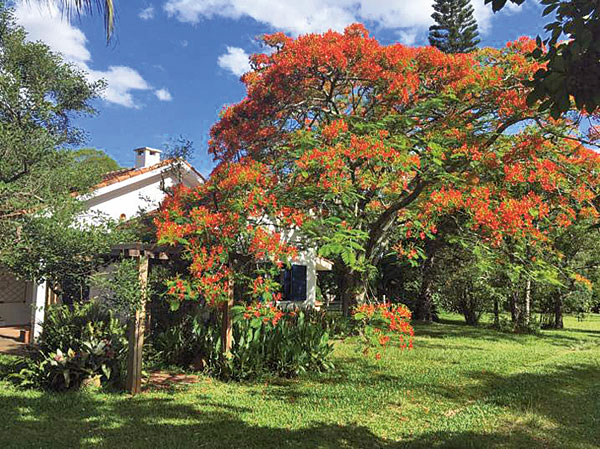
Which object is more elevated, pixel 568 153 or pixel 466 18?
pixel 466 18

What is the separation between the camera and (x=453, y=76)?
419 inches

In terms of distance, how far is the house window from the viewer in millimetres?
17016

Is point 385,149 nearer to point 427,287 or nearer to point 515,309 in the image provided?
point 427,287

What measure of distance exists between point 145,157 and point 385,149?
11.2 meters

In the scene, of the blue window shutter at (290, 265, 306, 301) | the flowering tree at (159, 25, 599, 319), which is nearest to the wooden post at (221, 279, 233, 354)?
the flowering tree at (159, 25, 599, 319)

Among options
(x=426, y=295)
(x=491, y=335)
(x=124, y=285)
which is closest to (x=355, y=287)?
(x=491, y=335)

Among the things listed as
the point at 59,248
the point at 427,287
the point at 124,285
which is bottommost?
the point at 427,287

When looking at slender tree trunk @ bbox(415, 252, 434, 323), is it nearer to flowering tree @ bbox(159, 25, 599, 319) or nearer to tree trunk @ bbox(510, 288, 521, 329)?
tree trunk @ bbox(510, 288, 521, 329)

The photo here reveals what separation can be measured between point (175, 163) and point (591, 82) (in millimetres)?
11891

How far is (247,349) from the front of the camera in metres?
8.64

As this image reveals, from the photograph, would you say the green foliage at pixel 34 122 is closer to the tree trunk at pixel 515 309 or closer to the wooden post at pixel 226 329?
the wooden post at pixel 226 329

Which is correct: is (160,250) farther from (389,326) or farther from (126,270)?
(389,326)

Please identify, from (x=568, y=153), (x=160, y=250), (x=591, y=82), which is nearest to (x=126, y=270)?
(x=160, y=250)

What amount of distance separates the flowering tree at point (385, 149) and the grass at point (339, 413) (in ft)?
6.73
